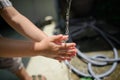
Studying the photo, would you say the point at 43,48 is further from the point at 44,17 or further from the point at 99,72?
the point at 44,17

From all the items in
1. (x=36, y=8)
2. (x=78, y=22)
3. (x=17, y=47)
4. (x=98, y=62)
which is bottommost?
(x=98, y=62)

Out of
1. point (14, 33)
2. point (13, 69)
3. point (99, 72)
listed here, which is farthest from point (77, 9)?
point (13, 69)

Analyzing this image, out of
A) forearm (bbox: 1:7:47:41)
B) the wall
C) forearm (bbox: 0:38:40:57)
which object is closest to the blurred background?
the wall

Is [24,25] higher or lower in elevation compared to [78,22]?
higher

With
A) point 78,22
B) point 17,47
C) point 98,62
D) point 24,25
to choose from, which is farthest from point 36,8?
point 17,47

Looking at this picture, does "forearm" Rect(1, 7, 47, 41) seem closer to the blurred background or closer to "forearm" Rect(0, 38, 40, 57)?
"forearm" Rect(0, 38, 40, 57)

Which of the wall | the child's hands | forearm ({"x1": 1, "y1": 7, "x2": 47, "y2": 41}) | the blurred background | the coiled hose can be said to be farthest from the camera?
the wall

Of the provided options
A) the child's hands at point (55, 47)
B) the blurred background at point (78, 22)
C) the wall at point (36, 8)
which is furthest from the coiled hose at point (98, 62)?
the child's hands at point (55, 47)

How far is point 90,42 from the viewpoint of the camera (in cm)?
342

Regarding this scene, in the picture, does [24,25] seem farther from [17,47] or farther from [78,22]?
[78,22]

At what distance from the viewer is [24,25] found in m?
1.81

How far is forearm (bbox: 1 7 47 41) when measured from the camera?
176 cm

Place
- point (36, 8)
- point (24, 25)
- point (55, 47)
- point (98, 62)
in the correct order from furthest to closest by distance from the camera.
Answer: point (36, 8)
point (98, 62)
point (24, 25)
point (55, 47)

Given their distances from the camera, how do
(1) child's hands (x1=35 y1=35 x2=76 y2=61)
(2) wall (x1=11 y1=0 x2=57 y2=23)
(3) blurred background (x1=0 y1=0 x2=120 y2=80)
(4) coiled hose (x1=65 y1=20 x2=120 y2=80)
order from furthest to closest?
(2) wall (x1=11 y1=0 x2=57 y2=23), (3) blurred background (x1=0 y1=0 x2=120 y2=80), (4) coiled hose (x1=65 y1=20 x2=120 y2=80), (1) child's hands (x1=35 y1=35 x2=76 y2=61)
